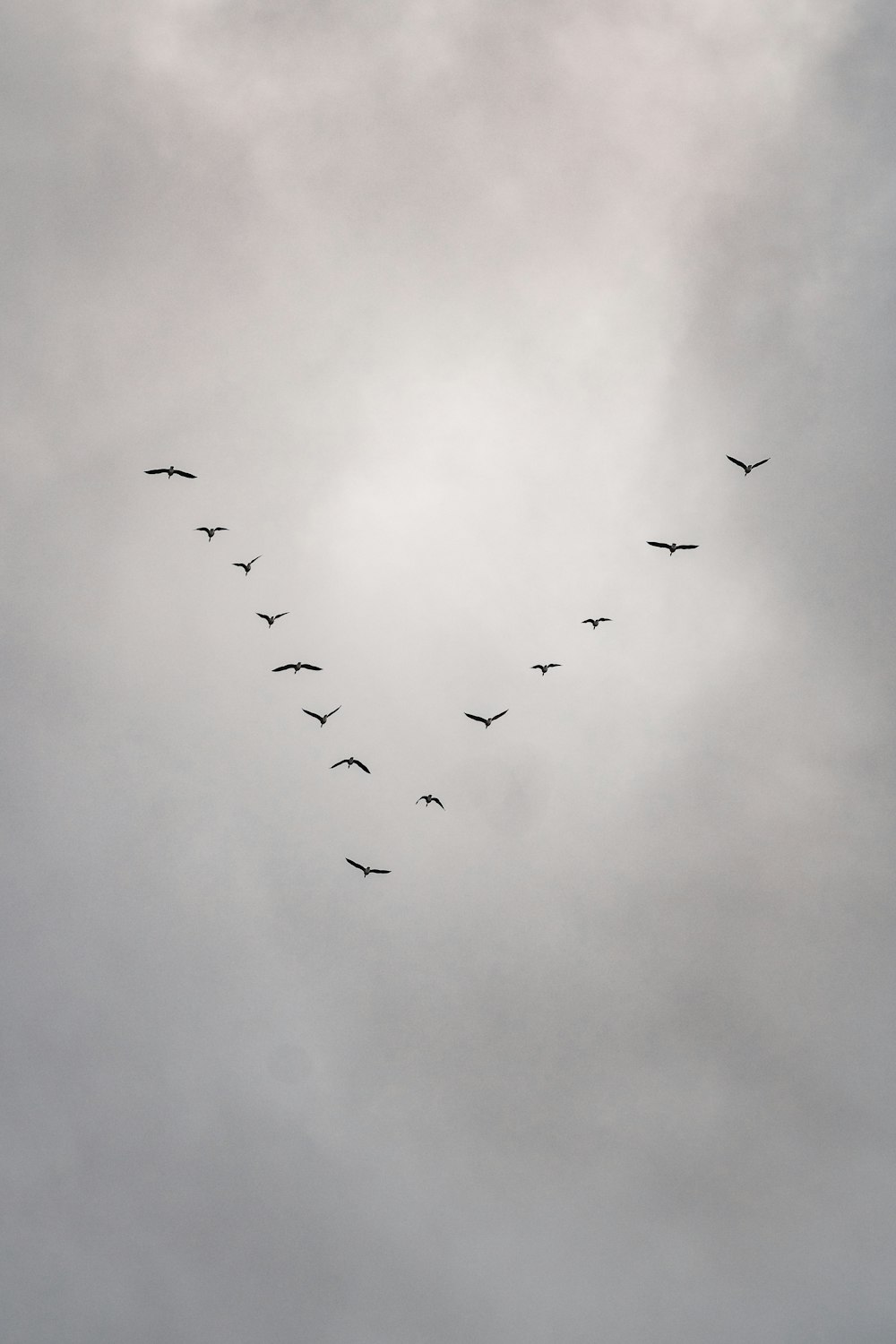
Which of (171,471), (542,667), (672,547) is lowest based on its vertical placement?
(171,471)

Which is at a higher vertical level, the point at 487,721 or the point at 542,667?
the point at 542,667

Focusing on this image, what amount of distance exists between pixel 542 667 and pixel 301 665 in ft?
129

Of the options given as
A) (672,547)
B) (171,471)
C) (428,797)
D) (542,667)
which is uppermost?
(672,547)

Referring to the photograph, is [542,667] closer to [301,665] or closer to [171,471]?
[301,665]

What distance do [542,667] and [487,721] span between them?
14717 millimetres

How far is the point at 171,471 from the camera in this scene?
17000 centimetres

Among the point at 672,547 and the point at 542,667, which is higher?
the point at 672,547

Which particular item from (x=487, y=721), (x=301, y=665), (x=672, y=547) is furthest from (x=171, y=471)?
(x=672, y=547)

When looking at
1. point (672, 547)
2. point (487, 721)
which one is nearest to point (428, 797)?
point (487, 721)

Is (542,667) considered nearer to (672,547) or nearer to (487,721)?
(487,721)

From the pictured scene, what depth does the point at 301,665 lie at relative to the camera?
178 metres

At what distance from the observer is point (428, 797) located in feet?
568

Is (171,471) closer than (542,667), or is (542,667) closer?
(171,471)

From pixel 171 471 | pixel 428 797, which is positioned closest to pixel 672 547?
pixel 428 797
